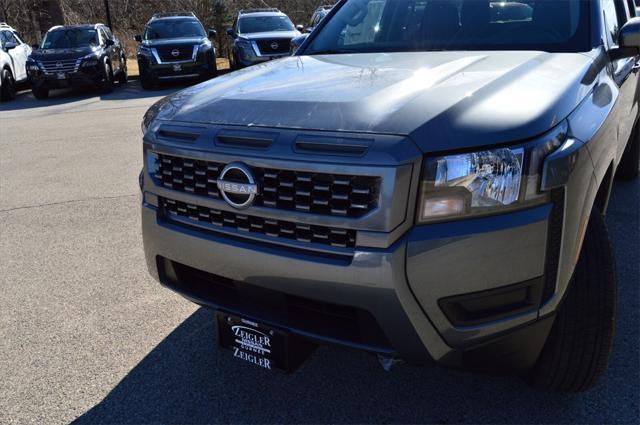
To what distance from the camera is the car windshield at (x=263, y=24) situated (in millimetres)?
15789

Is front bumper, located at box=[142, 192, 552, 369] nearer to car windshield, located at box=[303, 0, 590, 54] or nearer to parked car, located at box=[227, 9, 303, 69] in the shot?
car windshield, located at box=[303, 0, 590, 54]

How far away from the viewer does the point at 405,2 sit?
3617 mm

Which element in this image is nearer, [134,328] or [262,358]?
[262,358]

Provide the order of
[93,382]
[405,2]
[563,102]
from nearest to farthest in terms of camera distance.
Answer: [563,102], [93,382], [405,2]

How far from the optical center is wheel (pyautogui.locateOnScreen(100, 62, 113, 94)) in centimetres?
1427

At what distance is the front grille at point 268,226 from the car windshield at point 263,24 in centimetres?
1428

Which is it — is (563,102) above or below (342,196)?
above

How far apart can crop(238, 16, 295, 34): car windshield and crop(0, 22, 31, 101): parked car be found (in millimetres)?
5633

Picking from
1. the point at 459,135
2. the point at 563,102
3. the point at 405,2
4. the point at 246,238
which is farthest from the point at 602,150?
the point at 405,2

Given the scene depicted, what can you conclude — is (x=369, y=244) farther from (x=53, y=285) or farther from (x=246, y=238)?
(x=53, y=285)

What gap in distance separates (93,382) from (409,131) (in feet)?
6.33

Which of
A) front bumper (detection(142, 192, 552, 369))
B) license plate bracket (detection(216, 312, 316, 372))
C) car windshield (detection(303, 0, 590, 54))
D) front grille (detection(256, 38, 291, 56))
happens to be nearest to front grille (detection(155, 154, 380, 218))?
front bumper (detection(142, 192, 552, 369))

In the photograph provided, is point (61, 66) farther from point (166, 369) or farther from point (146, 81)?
point (166, 369)

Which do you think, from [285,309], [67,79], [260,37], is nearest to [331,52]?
[285,309]
